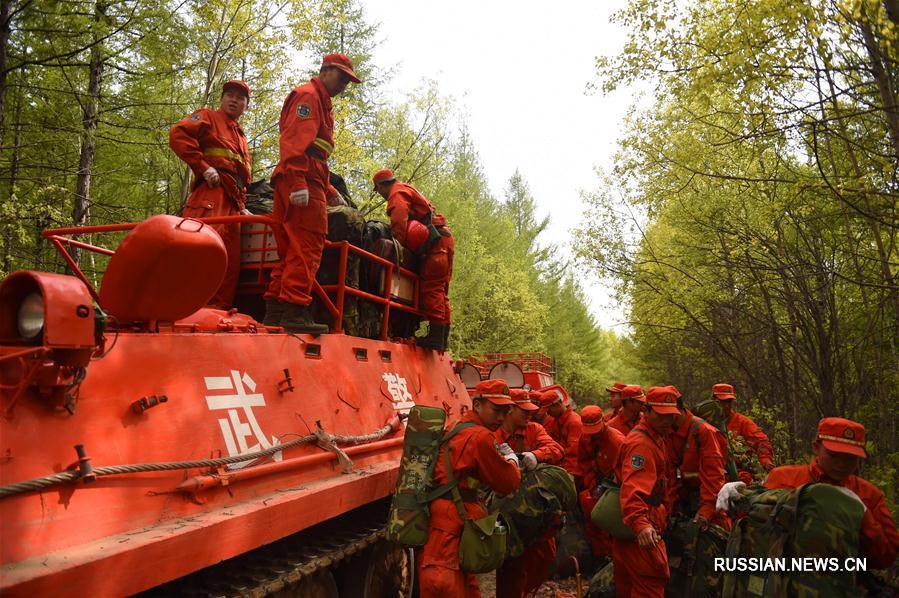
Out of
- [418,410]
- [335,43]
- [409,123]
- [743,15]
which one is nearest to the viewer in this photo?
[418,410]

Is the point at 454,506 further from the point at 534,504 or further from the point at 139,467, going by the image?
the point at 139,467

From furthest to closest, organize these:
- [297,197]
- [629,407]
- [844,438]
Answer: [629,407] < [297,197] < [844,438]

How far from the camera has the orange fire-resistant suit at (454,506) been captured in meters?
4.02

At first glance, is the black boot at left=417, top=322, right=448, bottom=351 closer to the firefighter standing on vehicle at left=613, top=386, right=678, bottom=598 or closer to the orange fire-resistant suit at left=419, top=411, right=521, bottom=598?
the firefighter standing on vehicle at left=613, top=386, right=678, bottom=598

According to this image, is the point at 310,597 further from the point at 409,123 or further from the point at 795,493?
the point at 409,123

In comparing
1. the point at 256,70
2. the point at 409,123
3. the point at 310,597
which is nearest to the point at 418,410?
the point at 310,597

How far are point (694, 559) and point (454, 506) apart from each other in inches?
96.5

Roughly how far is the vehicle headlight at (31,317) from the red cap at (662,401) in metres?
3.90

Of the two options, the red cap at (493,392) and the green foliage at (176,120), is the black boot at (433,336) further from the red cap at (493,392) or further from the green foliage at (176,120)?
Result: the green foliage at (176,120)

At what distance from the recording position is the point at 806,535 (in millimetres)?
3330

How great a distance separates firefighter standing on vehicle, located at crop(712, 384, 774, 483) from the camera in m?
7.93

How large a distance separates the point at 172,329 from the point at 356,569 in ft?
7.08

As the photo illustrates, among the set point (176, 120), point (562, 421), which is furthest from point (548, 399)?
point (176, 120)

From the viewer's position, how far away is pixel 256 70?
1453cm
